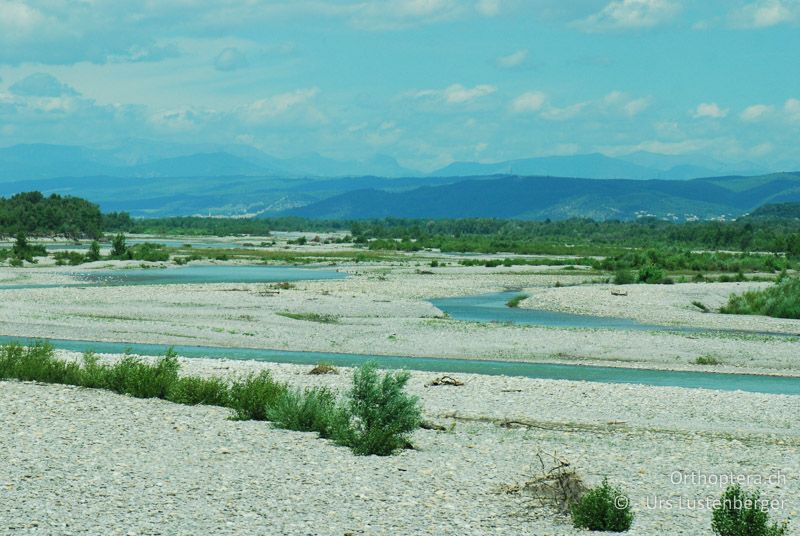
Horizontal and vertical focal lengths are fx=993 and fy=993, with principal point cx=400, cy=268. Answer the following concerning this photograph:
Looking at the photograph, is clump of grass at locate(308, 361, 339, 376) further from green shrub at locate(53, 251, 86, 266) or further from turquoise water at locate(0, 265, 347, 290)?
green shrub at locate(53, 251, 86, 266)

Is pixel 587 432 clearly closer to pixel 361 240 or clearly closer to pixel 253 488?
pixel 253 488

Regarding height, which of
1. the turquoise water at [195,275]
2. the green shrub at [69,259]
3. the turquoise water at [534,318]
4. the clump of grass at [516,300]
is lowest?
the turquoise water at [534,318]

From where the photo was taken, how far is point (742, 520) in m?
10.7

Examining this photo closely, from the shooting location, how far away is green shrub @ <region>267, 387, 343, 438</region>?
661 inches


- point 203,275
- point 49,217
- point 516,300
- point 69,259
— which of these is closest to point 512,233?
point 49,217

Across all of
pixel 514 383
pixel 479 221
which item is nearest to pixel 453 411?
pixel 514 383

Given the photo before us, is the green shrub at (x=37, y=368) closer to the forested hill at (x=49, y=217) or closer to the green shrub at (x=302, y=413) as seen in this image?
the green shrub at (x=302, y=413)

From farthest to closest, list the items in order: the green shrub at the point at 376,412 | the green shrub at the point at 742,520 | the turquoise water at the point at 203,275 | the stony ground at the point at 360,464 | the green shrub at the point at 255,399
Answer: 1. the turquoise water at the point at 203,275
2. the green shrub at the point at 255,399
3. the green shrub at the point at 376,412
4. the stony ground at the point at 360,464
5. the green shrub at the point at 742,520

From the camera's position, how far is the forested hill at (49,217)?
419ft

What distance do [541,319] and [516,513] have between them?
31.0m

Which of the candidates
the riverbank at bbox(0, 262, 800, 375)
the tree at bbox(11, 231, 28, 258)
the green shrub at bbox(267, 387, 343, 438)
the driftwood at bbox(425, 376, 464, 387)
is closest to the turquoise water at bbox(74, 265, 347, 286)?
the riverbank at bbox(0, 262, 800, 375)

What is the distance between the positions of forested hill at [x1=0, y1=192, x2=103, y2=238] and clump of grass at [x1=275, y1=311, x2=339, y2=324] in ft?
304

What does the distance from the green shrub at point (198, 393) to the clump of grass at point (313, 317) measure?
20.3 metres

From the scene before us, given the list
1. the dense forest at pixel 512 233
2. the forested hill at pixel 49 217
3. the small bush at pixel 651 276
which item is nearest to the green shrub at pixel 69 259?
the small bush at pixel 651 276
